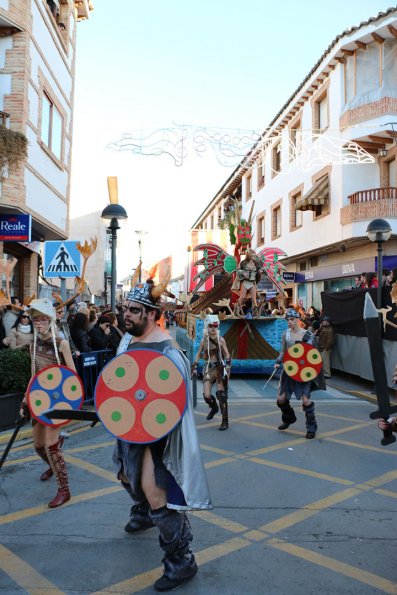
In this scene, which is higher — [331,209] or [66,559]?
[331,209]

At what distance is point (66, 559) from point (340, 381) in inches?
398

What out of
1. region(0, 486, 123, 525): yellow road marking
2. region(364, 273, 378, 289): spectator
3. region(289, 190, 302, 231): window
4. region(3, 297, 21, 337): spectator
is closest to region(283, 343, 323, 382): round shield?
region(0, 486, 123, 525): yellow road marking

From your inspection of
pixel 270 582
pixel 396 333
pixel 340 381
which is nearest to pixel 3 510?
pixel 270 582

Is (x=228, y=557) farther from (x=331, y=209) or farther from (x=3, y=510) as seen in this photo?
(x=331, y=209)

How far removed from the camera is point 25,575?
3.23m

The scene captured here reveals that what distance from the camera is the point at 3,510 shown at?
4.29m

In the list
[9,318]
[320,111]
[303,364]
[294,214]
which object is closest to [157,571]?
[303,364]

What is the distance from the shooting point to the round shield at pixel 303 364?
6.94m

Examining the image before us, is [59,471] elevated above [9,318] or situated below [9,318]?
below

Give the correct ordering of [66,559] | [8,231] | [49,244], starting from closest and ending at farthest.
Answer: [66,559]
[49,244]
[8,231]

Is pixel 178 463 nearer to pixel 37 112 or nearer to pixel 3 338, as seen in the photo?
pixel 3 338

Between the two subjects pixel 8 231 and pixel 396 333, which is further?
pixel 8 231

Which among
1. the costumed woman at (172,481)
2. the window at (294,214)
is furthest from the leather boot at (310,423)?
the window at (294,214)

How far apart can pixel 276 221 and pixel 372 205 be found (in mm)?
10032
